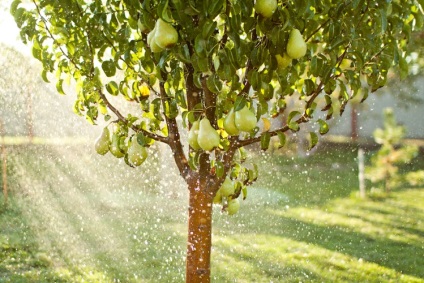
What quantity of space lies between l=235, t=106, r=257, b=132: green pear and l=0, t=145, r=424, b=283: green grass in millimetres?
1690

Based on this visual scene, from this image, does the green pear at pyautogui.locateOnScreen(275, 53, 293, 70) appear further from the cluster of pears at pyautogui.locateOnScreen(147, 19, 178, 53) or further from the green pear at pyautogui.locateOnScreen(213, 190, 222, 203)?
the green pear at pyautogui.locateOnScreen(213, 190, 222, 203)

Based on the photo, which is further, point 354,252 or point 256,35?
point 354,252

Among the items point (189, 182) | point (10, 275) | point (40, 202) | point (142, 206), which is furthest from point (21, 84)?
point (189, 182)

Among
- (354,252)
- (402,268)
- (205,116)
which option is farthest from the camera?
(354,252)

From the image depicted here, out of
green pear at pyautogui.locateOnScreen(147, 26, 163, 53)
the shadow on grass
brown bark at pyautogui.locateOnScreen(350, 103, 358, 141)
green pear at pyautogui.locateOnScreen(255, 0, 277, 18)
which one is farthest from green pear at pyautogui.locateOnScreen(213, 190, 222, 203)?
brown bark at pyautogui.locateOnScreen(350, 103, 358, 141)

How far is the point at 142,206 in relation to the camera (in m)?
4.50

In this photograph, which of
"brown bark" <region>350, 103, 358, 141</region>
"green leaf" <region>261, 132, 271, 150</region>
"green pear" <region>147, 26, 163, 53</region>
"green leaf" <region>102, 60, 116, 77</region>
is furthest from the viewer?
"brown bark" <region>350, 103, 358, 141</region>

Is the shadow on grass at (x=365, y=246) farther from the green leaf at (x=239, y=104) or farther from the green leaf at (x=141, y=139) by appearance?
the green leaf at (x=239, y=104)

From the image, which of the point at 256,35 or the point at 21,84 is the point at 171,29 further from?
the point at 21,84

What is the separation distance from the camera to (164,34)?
1451mm

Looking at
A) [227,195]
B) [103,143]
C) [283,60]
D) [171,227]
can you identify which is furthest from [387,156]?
[283,60]

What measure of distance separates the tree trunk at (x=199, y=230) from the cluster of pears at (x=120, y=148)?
0.62ft

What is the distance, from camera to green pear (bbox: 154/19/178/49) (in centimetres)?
145

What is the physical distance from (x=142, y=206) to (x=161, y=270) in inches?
52.3
